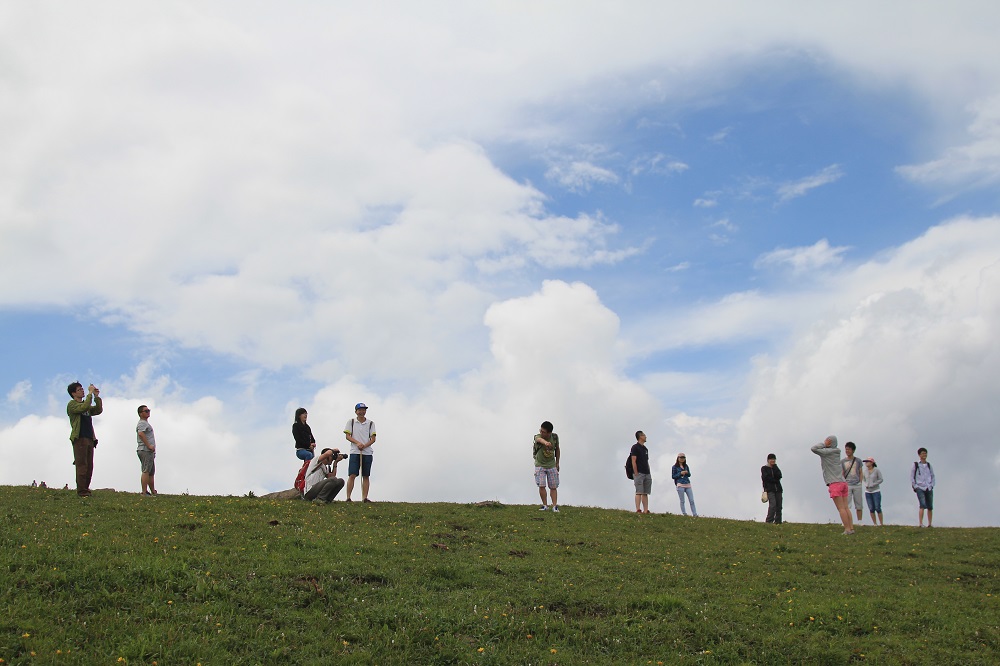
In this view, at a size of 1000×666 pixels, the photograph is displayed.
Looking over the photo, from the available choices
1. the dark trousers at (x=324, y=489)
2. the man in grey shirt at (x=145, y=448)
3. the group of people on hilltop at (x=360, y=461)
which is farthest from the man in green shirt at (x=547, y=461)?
the man in grey shirt at (x=145, y=448)

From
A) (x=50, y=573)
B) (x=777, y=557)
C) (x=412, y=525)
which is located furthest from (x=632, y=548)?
(x=50, y=573)

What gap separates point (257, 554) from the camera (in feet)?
48.8

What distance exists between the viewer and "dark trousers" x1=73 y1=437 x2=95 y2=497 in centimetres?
2022

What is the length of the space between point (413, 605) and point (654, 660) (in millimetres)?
4014

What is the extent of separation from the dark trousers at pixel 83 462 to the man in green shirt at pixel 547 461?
12726mm

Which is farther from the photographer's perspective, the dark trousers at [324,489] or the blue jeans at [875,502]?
the blue jeans at [875,502]

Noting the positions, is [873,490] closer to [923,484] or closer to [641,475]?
[923,484]

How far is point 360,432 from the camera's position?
77.8 feet

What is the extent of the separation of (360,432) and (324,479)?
179 centimetres

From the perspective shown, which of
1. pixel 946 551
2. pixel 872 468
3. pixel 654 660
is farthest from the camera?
pixel 872 468

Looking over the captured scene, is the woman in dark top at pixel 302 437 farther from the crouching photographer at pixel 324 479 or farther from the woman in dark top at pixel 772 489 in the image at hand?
the woman in dark top at pixel 772 489

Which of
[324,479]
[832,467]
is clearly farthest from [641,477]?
[324,479]

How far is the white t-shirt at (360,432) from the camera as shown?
23.6m

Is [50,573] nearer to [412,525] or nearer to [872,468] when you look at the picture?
[412,525]
